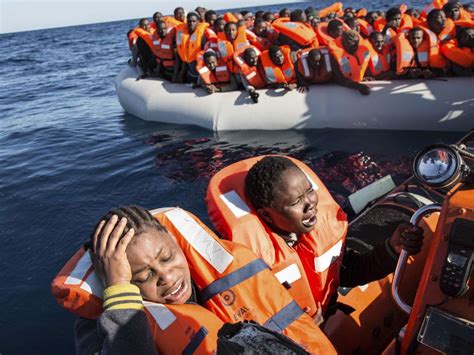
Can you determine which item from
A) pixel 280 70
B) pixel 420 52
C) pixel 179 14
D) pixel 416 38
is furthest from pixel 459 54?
pixel 179 14

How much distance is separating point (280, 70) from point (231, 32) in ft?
4.88

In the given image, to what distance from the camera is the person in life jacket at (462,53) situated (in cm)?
555

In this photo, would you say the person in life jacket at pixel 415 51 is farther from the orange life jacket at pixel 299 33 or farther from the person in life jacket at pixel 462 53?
the orange life jacket at pixel 299 33

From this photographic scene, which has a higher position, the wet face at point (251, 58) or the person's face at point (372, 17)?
the person's face at point (372, 17)

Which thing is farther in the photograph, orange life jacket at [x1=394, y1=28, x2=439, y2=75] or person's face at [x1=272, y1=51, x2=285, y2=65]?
person's face at [x1=272, y1=51, x2=285, y2=65]

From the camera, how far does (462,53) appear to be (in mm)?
5562

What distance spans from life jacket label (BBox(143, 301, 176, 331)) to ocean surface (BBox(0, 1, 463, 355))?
6.48 feet

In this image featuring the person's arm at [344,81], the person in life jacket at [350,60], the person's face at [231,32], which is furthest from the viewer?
the person's face at [231,32]

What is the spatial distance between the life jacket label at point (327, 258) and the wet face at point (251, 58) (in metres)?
5.14

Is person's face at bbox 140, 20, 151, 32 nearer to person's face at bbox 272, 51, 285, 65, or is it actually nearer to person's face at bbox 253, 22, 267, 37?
person's face at bbox 253, 22, 267, 37

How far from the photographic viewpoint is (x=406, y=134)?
5.84m

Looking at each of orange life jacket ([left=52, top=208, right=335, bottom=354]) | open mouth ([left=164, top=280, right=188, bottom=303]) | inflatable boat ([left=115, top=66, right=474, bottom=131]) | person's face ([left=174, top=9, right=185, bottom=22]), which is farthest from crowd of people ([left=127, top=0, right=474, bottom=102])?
open mouth ([left=164, top=280, right=188, bottom=303])

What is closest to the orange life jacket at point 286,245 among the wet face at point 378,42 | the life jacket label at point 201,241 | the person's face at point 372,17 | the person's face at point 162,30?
the life jacket label at point 201,241

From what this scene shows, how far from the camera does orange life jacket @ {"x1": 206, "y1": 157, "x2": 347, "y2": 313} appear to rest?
1837 millimetres
